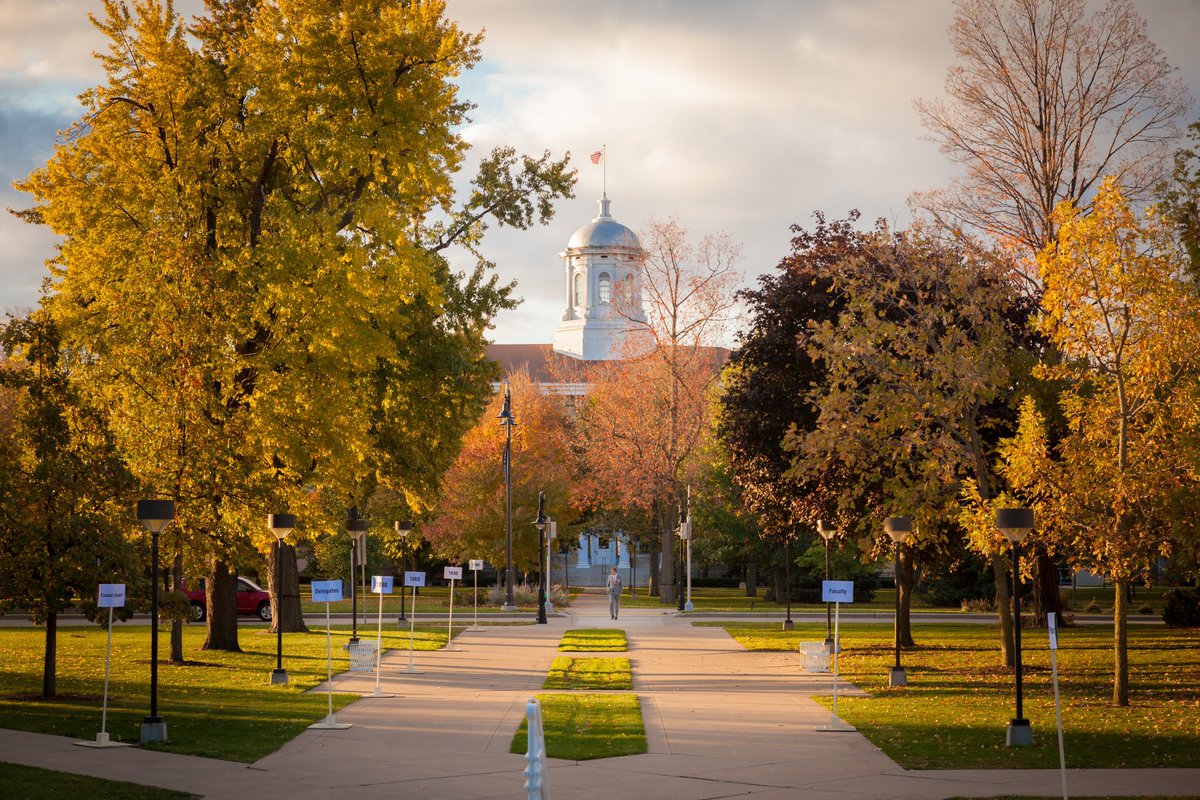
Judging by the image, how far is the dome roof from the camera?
115 meters

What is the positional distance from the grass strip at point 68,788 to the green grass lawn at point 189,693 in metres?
2.02

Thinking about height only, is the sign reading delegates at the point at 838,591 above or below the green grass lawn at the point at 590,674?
above

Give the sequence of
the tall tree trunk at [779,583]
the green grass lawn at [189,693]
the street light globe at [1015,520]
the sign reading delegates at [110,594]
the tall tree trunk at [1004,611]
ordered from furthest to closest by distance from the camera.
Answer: the tall tree trunk at [779,583]
the tall tree trunk at [1004,611]
the street light globe at [1015,520]
the green grass lawn at [189,693]
the sign reading delegates at [110,594]

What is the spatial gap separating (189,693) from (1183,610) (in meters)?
29.4

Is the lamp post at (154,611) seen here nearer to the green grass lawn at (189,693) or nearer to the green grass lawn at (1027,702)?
the green grass lawn at (189,693)

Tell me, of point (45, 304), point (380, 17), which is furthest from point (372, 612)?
point (380, 17)

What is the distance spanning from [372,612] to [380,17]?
30.8m

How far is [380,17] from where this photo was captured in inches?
1014

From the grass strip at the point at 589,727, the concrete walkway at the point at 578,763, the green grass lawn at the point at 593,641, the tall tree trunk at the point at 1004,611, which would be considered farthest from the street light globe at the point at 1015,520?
the green grass lawn at the point at 593,641

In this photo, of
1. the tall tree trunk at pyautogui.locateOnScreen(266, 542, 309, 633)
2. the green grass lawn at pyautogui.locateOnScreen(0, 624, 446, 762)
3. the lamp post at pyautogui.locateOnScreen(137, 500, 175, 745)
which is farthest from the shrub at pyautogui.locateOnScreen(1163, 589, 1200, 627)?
the lamp post at pyautogui.locateOnScreen(137, 500, 175, 745)

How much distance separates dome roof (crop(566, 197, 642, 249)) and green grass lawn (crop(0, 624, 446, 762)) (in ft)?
276

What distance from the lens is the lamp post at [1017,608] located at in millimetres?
15758

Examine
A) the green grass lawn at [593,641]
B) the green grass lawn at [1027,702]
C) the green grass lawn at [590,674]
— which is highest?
the green grass lawn at [1027,702]

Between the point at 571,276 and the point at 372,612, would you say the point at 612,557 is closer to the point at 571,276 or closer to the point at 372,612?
the point at 571,276
